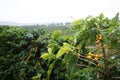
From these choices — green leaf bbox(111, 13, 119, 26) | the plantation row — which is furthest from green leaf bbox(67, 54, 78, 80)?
green leaf bbox(111, 13, 119, 26)

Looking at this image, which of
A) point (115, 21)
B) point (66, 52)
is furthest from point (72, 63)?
point (115, 21)

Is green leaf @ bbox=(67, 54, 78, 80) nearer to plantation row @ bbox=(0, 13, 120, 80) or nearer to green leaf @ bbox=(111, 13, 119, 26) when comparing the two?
plantation row @ bbox=(0, 13, 120, 80)

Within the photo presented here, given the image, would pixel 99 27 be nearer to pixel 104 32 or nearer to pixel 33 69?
pixel 104 32

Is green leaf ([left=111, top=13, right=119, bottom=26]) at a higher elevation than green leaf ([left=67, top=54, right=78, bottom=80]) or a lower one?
higher

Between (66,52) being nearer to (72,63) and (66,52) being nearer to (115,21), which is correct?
(72,63)

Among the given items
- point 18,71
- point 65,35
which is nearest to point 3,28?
point 18,71

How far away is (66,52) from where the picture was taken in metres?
1.53

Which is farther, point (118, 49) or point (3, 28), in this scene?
point (3, 28)

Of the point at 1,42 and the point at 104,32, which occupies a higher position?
the point at 104,32

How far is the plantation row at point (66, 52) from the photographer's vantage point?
1497 millimetres

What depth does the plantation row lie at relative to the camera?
4.91 feet

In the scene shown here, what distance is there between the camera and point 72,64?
4.82 feet

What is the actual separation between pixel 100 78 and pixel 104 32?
44 cm

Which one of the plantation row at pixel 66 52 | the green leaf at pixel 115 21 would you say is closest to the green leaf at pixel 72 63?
the plantation row at pixel 66 52
